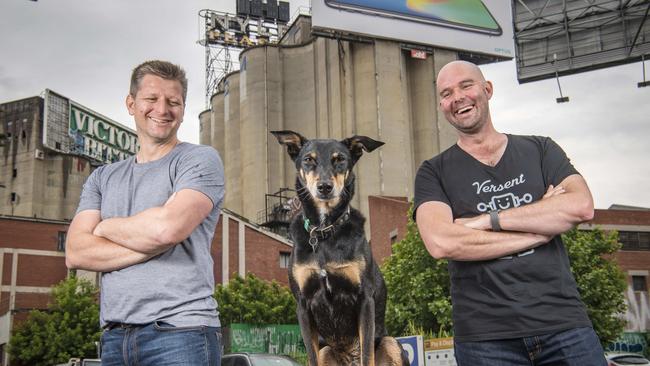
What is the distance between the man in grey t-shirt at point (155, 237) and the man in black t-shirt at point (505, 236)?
1380 millimetres

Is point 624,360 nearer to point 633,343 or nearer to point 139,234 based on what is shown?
point 139,234

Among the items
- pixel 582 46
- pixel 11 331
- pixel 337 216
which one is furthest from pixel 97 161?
pixel 337 216

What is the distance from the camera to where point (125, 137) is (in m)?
80.9

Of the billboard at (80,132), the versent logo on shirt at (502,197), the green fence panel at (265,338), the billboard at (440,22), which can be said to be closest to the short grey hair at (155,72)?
the versent logo on shirt at (502,197)

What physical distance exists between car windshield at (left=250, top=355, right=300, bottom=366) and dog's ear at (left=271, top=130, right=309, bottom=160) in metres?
7.36

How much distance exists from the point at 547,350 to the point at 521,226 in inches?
26.6

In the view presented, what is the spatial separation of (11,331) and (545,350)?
4662cm

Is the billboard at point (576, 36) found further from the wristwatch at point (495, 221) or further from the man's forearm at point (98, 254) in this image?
the man's forearm at point (98, 254)

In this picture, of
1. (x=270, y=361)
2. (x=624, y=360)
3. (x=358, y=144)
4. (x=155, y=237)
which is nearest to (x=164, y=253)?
(x=155, y=237)

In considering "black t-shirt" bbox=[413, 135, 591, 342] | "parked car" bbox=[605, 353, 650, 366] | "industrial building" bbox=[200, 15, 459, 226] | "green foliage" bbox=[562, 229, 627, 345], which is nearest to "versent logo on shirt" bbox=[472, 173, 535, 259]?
"black t-shirt" bbox=[413, 135, 591, 342]

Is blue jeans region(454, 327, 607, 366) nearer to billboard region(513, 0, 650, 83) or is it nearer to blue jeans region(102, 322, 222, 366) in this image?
blue jeans region(102, 322, 222, 366)

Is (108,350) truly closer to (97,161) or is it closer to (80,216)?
(80,216)

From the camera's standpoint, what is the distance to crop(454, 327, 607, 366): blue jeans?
3490 mm

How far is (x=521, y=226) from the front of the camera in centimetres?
367
